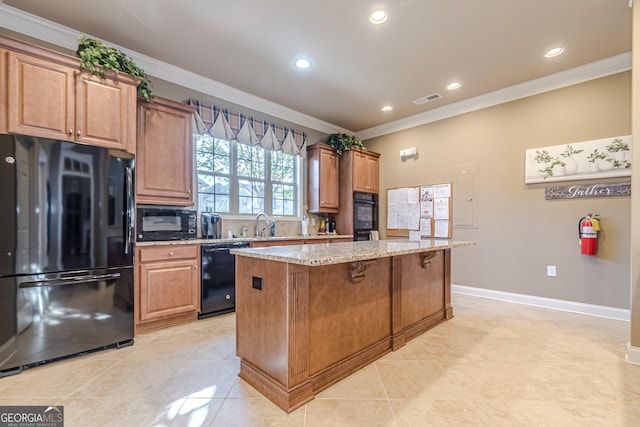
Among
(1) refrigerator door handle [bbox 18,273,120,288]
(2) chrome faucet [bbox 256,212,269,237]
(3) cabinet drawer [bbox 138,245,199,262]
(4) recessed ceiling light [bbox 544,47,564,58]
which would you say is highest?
(4) recessed ceiling light [bbox 544,47,564,58]

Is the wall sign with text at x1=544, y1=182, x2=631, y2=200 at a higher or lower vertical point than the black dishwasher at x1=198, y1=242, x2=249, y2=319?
higher

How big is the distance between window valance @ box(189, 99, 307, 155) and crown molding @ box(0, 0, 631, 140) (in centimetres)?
21

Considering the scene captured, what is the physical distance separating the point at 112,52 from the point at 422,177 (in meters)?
4.30

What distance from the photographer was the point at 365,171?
519 centimetres

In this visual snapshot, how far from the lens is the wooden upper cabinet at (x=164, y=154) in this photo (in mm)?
2930

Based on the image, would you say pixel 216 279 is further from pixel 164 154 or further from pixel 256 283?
pixel 256 283

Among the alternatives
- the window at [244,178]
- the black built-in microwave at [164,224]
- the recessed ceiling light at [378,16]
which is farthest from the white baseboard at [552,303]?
the black built-in microwave at [164,224]

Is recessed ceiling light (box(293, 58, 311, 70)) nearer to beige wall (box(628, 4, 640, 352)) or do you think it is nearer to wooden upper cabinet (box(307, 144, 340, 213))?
wooden upper cabinet (box(307, 144, 340, 213))

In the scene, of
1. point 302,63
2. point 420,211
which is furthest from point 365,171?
point 302,63

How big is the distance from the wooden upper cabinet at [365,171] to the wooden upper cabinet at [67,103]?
132 inches

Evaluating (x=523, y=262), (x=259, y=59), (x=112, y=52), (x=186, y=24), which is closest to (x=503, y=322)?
(x=523, y=262)

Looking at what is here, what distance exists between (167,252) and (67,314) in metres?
0.88

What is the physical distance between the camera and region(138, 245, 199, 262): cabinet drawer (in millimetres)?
2761

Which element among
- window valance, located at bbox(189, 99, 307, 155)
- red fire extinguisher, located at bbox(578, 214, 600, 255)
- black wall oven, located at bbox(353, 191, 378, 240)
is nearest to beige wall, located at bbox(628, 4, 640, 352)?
red fire extinguisher, located at bbox(578, 214, 600, 255)
